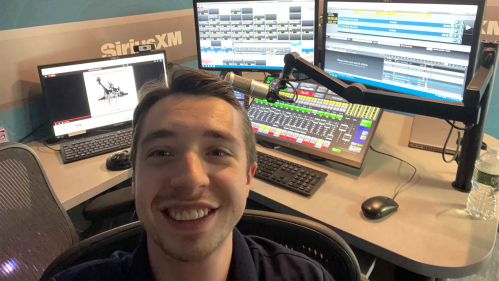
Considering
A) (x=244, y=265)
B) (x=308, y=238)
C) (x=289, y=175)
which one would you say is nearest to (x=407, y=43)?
(x=289, y=175)

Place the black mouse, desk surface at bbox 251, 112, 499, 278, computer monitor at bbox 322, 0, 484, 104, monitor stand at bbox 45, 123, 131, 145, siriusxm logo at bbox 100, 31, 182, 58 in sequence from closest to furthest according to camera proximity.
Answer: desk surface at bbox 251, 112, 499, 278 < the black mouse < computer monitor at bbox 322, 0, 484, 104 < monitor stand at bbox 45, 123, 131, 145 < siriusxm logo at bbox 100, 31, 182, 58

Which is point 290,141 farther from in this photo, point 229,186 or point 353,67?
point 229,186

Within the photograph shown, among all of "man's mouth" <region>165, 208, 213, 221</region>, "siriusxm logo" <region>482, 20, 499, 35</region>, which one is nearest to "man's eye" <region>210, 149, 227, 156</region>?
"man's mouth" <region>165, 208, 213, 221</region>

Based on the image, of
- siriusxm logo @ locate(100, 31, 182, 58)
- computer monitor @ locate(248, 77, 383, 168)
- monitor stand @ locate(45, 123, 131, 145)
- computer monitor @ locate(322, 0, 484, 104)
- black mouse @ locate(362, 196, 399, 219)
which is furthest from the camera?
siriusxm logo @ locate(100, 31, 182, 58)

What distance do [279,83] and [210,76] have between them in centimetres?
28

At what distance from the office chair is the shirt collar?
7 centimetres

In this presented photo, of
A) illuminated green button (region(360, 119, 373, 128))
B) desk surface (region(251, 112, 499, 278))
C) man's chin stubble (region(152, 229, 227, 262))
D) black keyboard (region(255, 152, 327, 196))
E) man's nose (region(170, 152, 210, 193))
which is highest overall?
man's nose (region(170, 152, 210, 193))

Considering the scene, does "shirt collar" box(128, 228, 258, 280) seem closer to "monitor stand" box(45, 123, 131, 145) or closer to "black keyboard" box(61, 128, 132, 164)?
"black keyboard" box(61, 128, 132, 164)

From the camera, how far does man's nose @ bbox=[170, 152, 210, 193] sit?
0.62 m

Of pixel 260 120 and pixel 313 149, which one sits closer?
pixel 313 149

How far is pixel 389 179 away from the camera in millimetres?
1142

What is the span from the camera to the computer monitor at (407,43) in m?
1.07

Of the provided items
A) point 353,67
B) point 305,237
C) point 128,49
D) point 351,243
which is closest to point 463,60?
point 353,67

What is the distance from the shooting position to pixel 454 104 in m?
0.72
